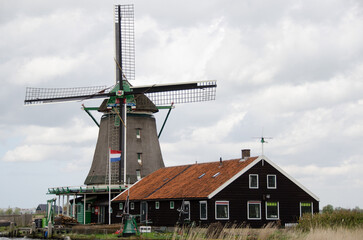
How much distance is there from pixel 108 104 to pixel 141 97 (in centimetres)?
293

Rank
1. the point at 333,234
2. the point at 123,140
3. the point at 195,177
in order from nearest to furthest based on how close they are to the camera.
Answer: the point at 333,234
the point at 195,177
the point at 123,140

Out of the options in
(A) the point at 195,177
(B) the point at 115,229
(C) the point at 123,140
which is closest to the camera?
(B) the point at 115,229

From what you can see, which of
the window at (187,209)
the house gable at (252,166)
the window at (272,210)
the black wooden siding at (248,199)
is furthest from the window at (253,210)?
the window at (187,209)

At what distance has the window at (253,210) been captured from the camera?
40.0 metres

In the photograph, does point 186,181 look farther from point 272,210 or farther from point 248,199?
point 272,210

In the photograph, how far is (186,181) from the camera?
43.2 metres

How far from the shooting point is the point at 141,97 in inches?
2116

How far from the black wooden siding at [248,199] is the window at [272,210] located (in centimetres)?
24

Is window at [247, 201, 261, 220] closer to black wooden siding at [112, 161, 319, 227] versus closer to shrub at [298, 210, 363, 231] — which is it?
black wooden siding at [112, 161, 319, 227]

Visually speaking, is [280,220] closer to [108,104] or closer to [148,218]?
[148,218]

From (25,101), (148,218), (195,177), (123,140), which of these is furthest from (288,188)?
(25,101)

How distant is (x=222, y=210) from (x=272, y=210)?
3.89 m

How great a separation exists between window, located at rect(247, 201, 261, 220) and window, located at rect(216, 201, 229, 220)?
165 cm

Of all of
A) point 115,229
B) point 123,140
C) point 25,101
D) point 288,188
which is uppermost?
point 25,101
